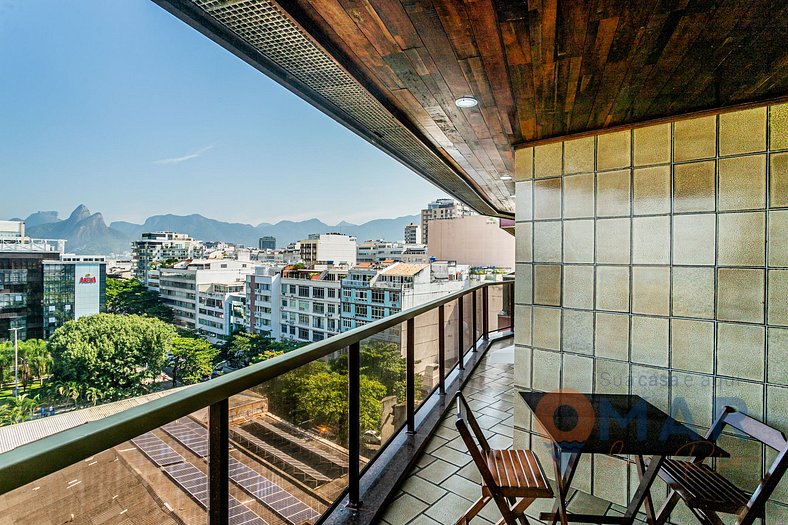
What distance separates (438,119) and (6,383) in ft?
76.5

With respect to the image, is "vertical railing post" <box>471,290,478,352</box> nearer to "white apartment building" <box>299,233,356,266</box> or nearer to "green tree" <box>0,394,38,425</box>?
"green tree" <box>0,394,38,425</box>

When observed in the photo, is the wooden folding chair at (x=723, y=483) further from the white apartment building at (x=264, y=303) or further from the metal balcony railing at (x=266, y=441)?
the white apartment building at (x=264, y=303)

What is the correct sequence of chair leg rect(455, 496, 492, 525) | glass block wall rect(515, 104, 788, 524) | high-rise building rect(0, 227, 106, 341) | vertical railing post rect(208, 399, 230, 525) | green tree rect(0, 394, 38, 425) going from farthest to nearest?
1. high-rise building rect(0, 227, 106, 341)
2. green tree rect(0, 394, 38, 425)
3. glass block wall rect(515, 104, 788, 524)
4. chair leg rect(455, 496, 492, 525)
5. vertical railing post rect(208, 399, 230, 525)

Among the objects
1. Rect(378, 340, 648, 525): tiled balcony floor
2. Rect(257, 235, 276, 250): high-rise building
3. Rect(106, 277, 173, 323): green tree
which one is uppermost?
Rect(257, 235, 276, 250): high-rise building

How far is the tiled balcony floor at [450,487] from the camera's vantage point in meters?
2.40

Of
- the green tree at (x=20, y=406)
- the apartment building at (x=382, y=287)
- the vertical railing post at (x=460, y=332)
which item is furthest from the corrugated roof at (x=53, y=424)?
the apartment building at (x=382, y=287)

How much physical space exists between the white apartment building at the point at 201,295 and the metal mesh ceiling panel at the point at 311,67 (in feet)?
94.0

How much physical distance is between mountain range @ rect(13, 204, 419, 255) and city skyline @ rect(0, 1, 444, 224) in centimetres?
208

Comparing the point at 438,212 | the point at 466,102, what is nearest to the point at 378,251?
the point at 438,212

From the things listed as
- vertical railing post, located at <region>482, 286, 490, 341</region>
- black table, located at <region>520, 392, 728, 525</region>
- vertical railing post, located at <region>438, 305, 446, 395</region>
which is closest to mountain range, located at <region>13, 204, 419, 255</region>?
vertical railing post, located at <region>482, 286, 490, 341</region>

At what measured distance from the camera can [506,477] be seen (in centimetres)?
197

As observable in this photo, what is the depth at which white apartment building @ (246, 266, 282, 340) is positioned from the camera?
1151 inches

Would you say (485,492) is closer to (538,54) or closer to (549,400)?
(549,400)

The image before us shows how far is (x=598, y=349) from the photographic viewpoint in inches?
108
